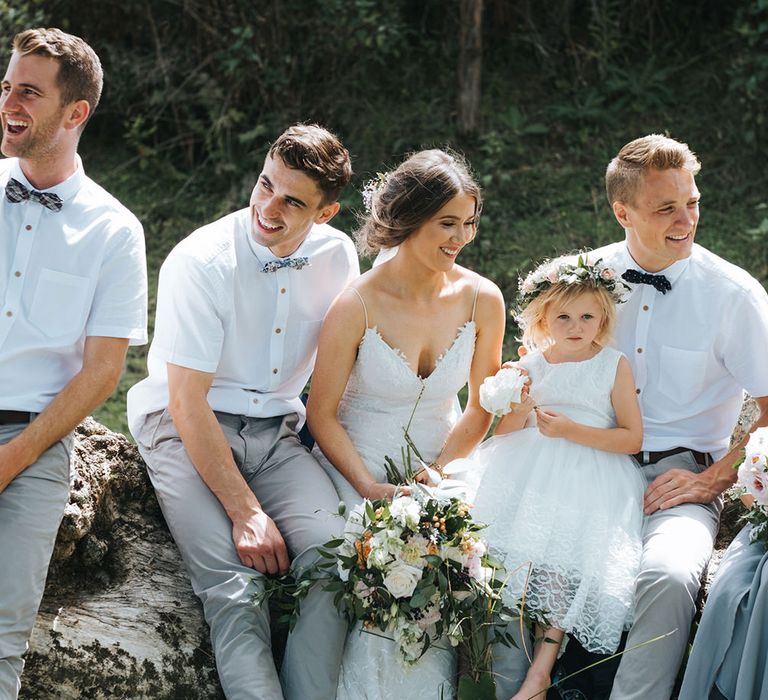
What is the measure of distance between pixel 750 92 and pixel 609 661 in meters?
5.50

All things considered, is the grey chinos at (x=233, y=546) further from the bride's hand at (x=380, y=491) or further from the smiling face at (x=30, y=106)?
the smiling face at (x=30, y=106)

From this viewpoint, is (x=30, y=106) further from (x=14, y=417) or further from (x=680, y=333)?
(x=680, y=333)

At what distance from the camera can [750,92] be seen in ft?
27.0

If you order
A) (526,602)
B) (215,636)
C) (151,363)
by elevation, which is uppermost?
(151,363)

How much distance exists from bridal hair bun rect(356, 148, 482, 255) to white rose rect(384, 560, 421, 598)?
1308 millimetres

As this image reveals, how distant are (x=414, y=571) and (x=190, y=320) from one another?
1.22 metres

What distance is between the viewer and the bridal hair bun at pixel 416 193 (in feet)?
13.9

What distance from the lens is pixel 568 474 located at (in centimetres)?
411

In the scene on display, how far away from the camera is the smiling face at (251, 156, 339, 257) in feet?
13.7

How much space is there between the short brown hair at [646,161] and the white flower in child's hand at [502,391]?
87cm

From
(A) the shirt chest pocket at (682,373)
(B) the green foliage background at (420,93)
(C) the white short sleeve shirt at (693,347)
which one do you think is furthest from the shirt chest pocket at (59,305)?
(B) the green foliage background at (420,93)

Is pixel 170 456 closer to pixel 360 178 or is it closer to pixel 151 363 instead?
pixel 151 363

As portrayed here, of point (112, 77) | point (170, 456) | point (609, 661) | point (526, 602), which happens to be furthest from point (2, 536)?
point (112, 77)

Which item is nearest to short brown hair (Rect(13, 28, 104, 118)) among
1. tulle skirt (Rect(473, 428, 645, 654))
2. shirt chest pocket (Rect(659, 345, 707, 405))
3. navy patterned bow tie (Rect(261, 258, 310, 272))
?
navy patterned bow tie (Rect(261, 258, 310, 272))
